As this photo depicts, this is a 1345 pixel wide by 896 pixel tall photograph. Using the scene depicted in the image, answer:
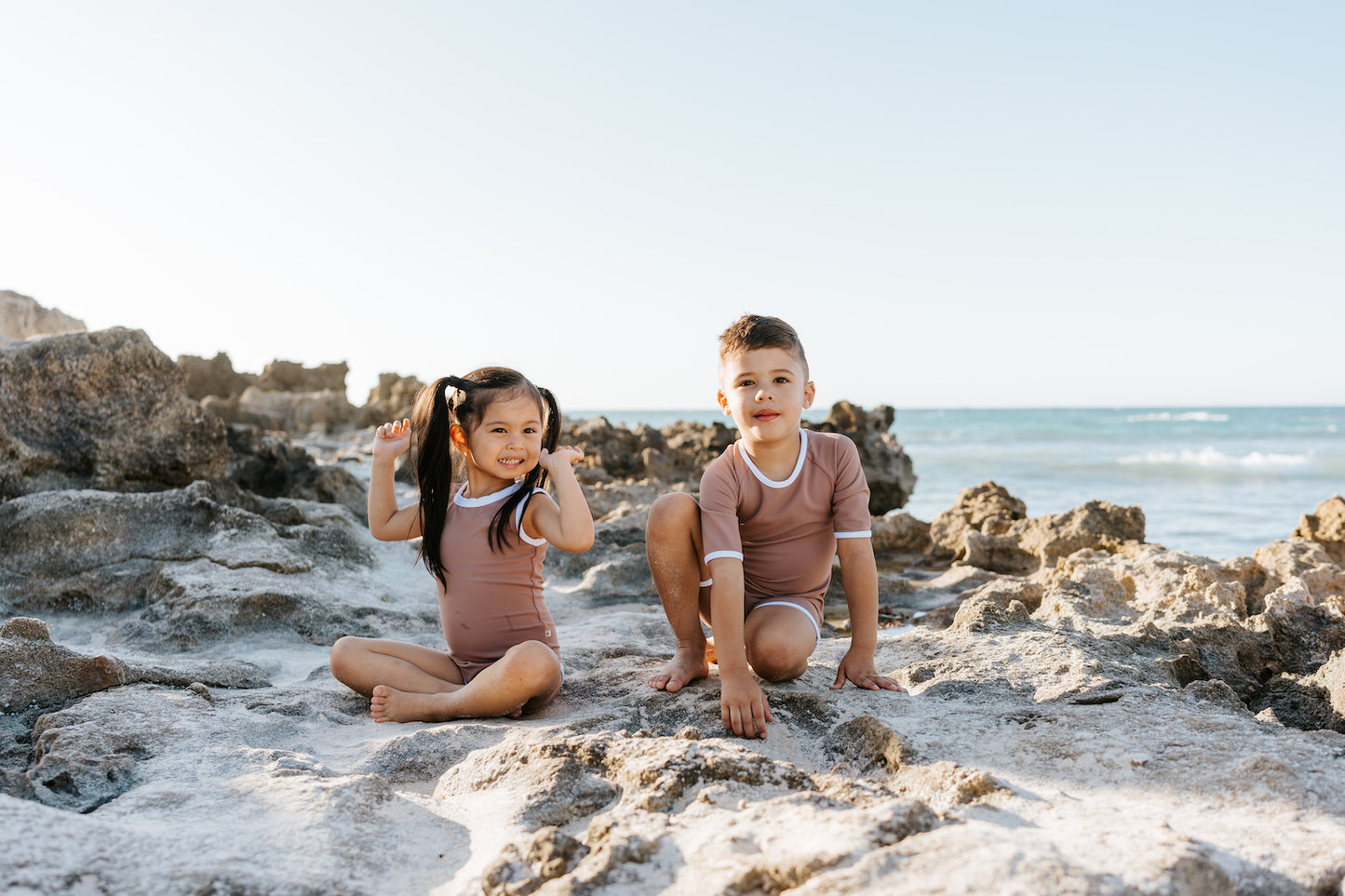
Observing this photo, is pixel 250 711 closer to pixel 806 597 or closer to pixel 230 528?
pixel 806 597

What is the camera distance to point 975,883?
1201 mm

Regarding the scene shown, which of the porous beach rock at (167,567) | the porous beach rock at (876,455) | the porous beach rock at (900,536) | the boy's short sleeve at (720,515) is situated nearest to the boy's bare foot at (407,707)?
the boy's short sleeve at (720,515)

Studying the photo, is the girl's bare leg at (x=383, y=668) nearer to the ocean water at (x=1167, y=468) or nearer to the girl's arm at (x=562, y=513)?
the girl's arm at (x=562, y=513)

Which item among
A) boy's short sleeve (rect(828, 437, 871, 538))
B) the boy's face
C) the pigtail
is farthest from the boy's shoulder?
the pigtail

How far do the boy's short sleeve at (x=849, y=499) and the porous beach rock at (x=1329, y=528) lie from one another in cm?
361

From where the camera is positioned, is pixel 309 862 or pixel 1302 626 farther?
pixel 1302 626

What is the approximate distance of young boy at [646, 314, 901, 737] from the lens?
2535 mm

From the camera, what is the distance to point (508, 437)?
2750 mm

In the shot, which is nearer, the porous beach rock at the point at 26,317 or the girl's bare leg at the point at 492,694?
the girl's bare leg at the point at 492,694

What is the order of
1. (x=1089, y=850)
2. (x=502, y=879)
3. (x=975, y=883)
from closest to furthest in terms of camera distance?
(x=975, y=883)
(x=1089, y=850)
(x=502, y=879)

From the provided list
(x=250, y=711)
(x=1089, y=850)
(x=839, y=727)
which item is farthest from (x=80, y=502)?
(x=1089, y=850)

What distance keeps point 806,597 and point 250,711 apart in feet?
5.44

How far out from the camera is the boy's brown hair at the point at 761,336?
2.60 metres

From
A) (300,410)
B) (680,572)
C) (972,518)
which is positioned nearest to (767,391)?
(680,572)
